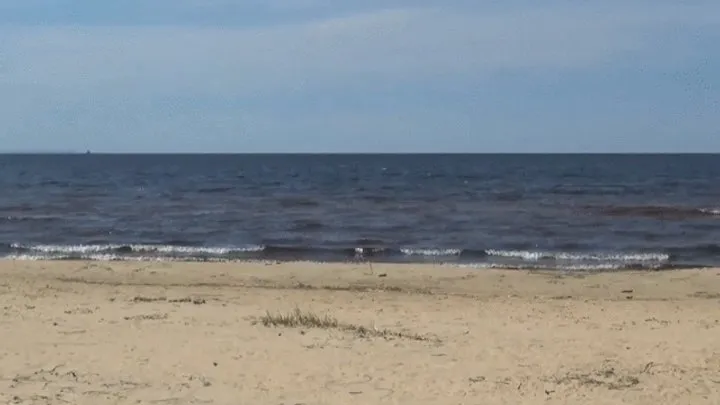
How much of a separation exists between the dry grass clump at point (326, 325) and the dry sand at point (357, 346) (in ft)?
0.17

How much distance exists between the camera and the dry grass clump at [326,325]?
9453 mm

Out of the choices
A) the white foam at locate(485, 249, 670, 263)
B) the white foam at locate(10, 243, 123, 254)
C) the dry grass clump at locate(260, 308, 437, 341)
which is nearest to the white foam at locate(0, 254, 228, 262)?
the white foam at locate(10, 243, 123, 254)

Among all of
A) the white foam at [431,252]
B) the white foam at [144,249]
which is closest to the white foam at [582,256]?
the white foam at [431,252]

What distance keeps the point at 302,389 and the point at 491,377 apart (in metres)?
1.70

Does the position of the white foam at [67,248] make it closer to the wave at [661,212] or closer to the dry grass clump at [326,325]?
the dry grass clump at [326,325]

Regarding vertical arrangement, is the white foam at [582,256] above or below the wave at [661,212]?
below

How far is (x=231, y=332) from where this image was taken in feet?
31.4

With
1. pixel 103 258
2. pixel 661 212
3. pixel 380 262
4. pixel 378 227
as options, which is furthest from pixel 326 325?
pixel 661 212

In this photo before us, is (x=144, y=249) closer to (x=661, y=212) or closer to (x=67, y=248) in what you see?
(x=67, y=248)

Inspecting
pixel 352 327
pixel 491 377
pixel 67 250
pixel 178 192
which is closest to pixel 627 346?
pixel 491 377

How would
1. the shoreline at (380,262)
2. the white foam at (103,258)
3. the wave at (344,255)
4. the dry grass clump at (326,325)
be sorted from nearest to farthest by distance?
the dry grass clump at (326,325) → the shoreline at (380,262) → the wave at (344,255) → the white foam at (103,258)

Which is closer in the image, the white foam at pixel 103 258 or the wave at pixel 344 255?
the wave at pixel 344 255

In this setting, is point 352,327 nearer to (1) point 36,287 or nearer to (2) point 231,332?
(2) point 231,332

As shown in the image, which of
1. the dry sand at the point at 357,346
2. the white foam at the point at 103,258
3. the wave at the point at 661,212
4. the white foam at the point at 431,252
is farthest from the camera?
the wave at the point at 661,212
